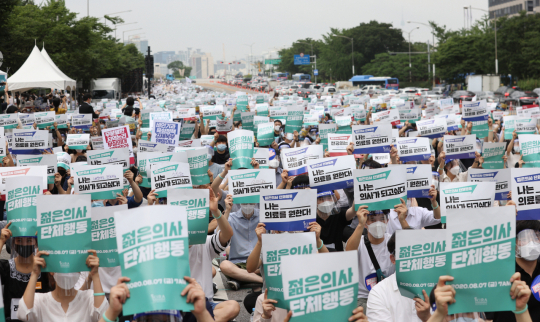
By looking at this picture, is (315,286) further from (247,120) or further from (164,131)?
(247,120)

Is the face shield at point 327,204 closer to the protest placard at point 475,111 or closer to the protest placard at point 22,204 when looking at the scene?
the protest placard at point 22,204

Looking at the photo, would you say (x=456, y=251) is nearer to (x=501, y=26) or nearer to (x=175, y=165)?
(x=175, y=165)

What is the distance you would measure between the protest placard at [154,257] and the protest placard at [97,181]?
425 cm

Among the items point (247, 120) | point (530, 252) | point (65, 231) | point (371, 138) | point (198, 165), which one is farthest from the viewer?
point (247, 120)

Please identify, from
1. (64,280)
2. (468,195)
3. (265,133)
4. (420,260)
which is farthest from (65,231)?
(265,133)

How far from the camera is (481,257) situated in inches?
154

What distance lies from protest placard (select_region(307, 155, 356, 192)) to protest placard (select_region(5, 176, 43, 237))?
10.7 feet

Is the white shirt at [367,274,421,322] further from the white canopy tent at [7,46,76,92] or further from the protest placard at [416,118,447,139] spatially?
the white canopy tent at [7,46,76,92]

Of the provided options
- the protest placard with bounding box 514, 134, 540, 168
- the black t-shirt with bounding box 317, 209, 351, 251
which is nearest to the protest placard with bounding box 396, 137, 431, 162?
the protest placard with bounding box 514, 134, 540, 168

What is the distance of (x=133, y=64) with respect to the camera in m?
79.0

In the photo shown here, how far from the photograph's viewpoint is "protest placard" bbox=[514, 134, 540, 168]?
9750 millimetres

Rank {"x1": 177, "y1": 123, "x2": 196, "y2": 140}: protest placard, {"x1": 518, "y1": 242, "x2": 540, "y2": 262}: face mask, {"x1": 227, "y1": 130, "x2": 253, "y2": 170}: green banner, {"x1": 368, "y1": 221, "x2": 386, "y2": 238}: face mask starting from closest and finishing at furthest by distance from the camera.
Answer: {"x1": 518, "y1": 242, "x2": 540, "y2": 262}: face mask, {"x1": 368, "y1": 221, "x2": 386, "y2": 238}: face mask, {"x1": 227, "y1": 130, "x2": 253, "y2": 170}: green banner, {"x1": 177, "y1": 123, "x2": 196, "y2": 140}: protest placard

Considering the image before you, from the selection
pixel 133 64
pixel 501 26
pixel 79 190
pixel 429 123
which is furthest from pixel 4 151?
pixel 133 64

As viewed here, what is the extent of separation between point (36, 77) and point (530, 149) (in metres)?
21.3
